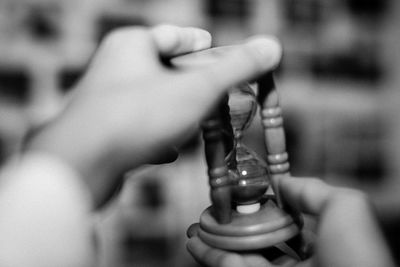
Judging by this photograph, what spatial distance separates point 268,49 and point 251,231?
24 centimetres

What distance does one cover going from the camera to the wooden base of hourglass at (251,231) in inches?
24.7

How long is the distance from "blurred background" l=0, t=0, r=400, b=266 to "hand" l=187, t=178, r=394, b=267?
1.79 feet

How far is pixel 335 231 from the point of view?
0.50 m

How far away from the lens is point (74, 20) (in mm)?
1104

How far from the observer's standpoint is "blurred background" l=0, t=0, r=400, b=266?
1.09 meters

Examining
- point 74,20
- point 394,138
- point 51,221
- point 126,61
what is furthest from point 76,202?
point 394,138

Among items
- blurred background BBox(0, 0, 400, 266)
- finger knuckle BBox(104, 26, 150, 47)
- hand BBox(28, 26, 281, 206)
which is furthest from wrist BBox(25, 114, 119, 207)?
blurred background BBox(0, 0, 400, 266)

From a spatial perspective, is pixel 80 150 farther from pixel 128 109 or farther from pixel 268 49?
pixel 268 49

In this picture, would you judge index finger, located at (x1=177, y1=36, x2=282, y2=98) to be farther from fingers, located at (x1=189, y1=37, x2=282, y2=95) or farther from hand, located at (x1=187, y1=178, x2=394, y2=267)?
hand, located at (x1=187, y1=178, x2=394, y2=267)

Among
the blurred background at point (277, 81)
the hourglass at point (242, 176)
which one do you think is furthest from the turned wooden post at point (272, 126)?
the blurred background at point (277, 81)

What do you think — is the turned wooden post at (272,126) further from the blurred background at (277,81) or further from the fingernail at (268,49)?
the blurred background at (277,81)

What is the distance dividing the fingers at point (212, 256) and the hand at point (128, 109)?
18 centimetres

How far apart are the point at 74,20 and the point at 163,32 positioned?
582 mm

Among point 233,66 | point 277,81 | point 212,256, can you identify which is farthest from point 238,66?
point 277,81
